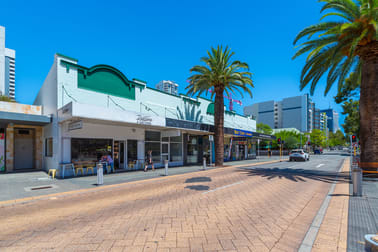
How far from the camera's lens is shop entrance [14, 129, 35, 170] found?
1723cm

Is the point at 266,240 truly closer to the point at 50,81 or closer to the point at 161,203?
the point at 161,203

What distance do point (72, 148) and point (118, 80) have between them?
6.42 meters

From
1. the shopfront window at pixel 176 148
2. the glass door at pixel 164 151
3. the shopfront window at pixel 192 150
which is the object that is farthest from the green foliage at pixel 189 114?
the glass door at pixel 164 151

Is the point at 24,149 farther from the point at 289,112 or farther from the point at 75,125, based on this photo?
the point at 289,112

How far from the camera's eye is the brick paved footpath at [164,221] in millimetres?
4180

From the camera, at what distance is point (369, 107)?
1180cm

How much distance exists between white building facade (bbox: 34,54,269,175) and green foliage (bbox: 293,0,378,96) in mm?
10897

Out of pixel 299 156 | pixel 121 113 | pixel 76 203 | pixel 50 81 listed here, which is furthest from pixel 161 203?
pixel 299 156

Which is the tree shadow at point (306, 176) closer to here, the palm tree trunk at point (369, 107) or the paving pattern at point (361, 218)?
the palm tree trunk at point (369, 107)

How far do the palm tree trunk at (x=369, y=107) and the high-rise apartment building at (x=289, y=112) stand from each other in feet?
343

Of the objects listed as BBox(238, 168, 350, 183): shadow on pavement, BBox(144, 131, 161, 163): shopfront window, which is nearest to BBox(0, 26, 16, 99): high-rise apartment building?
BBox(144, 131, 161, 163): shopfront window

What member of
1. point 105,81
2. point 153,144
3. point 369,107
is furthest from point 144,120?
point 369,107

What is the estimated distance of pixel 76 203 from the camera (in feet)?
25.2

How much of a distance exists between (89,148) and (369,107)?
709 inches
